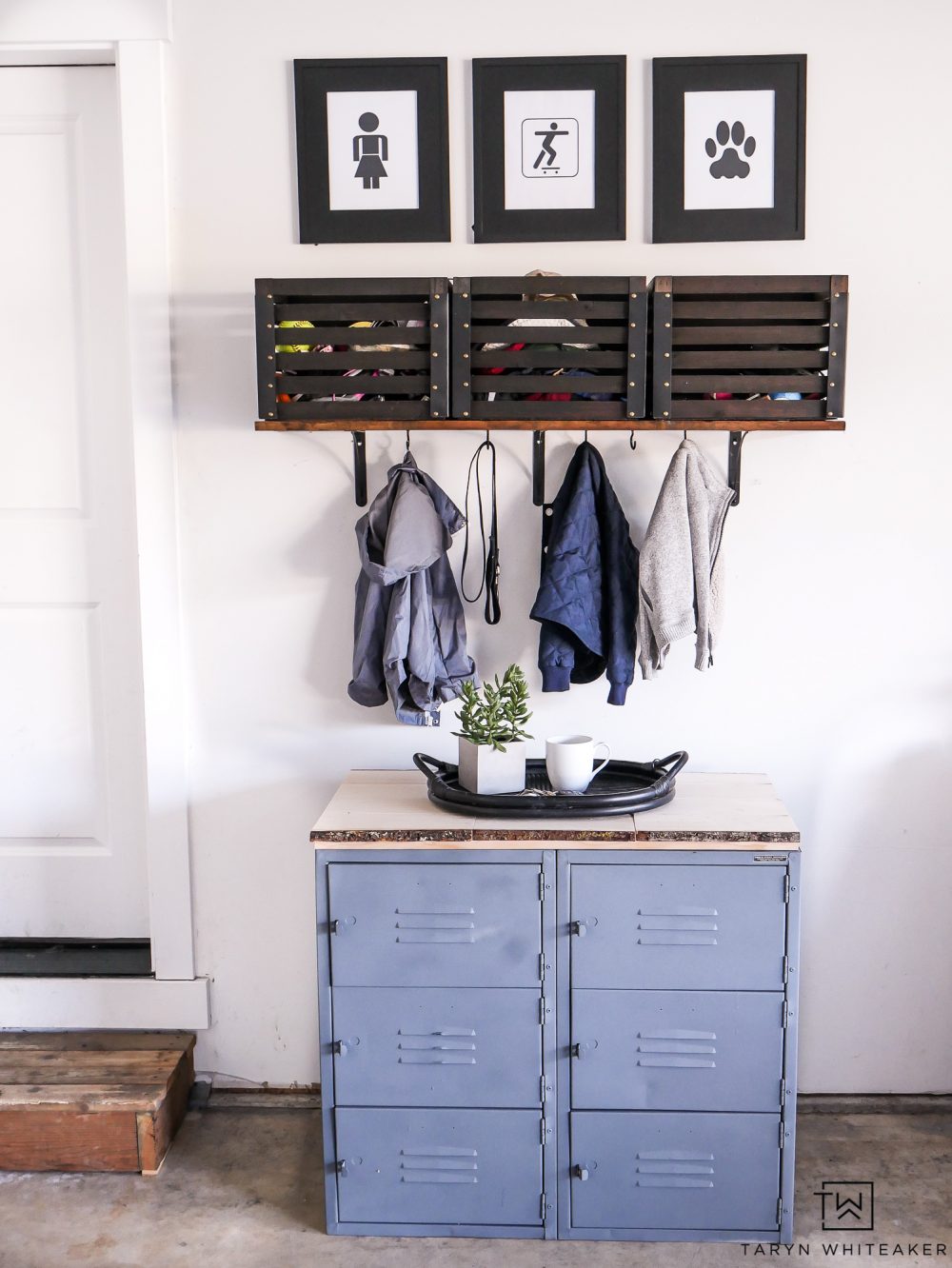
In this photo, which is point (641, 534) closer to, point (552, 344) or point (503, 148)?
point (552, 344)

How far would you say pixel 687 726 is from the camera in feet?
7.78

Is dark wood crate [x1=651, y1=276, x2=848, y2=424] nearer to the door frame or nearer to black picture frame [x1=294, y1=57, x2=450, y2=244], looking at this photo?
black picture frame [x1=294, y1=57, x2=450, y2=244]

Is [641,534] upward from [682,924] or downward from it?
upward

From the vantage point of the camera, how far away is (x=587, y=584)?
7.14 ft

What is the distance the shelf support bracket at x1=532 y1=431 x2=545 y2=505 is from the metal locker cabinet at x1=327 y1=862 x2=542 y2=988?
0.81 meters

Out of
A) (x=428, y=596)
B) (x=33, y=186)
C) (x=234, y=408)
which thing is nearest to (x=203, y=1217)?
(x=428, y=596)

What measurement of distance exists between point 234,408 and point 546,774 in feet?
3.47

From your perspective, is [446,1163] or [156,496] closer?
[446,1163]

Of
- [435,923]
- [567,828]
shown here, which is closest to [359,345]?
[567,828]

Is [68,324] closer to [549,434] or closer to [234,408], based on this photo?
[234,408]

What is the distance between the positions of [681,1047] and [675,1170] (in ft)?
0.80

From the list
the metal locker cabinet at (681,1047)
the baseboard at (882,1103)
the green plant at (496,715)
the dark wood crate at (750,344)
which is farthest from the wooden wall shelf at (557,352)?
the baseboard at (882,1103)

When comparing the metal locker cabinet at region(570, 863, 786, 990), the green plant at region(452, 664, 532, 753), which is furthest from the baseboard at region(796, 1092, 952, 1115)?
the green plant at region(452, 664, 532, 753)

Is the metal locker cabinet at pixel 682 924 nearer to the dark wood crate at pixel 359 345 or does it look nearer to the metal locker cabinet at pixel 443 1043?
the metal locker cabinet at pixel 443 1043
